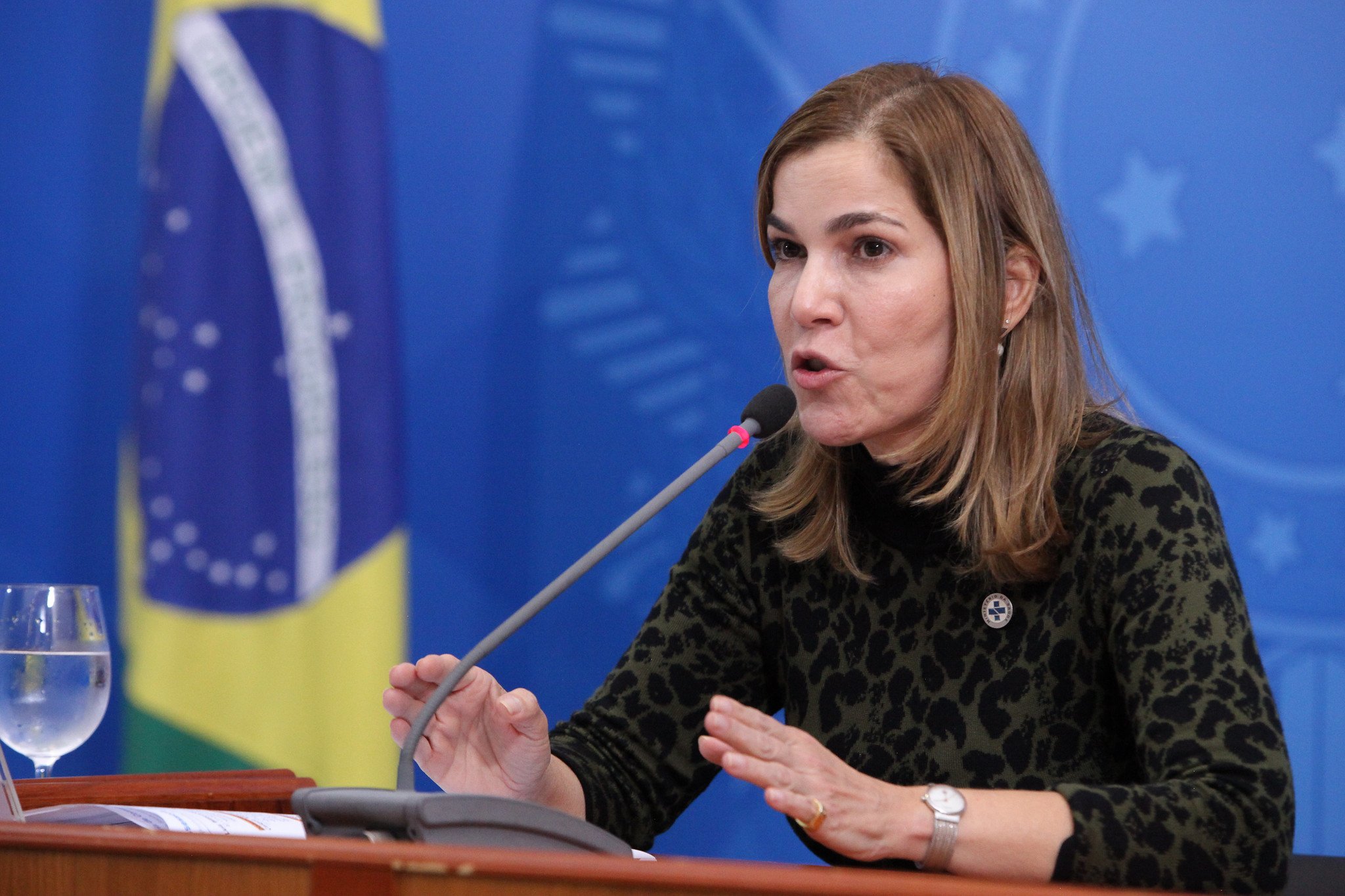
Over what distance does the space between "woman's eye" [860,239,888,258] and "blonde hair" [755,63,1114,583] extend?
54 millimetres

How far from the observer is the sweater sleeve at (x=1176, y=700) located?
0.98 m

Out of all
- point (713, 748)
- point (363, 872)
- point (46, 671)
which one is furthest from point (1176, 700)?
point (46, 671)

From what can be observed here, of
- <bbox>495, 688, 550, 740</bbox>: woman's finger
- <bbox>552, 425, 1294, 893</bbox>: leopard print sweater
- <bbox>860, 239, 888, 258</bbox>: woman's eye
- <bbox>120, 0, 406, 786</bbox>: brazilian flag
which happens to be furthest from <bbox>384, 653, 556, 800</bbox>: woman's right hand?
<bbox>120, 0, 406, 786</bbox>: brazilian flag

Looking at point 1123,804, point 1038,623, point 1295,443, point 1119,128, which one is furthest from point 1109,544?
point 1119,128

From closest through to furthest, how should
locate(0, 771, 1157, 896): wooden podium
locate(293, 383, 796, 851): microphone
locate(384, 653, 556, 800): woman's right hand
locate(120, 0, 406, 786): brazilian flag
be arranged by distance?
locate(0, 771, 1157, 896): wooden podium < locate(293, 383, 796, 851): microphone < locate(384, 653, 556, 800): woman's right hand < locate(120, 0, 406, 786): brazilian flag

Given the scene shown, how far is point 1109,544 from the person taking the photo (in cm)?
123

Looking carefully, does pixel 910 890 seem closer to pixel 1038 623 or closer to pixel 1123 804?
pixel 1123 804

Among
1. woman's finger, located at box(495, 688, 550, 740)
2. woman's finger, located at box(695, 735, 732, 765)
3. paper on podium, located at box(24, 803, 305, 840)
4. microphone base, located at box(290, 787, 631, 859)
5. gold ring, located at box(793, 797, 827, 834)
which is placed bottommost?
paper on podium, located at box(24, 803, 305, 840)

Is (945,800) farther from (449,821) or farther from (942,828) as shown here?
(449,821)

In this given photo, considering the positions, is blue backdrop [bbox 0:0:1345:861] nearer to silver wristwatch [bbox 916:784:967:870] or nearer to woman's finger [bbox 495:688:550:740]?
woman's finger [bbox 495:688:550:740]

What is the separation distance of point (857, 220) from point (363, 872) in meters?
0.85

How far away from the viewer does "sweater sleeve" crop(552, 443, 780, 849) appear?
1.38m

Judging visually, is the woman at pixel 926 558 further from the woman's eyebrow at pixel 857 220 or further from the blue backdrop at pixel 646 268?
the blue backdrop at pixel 646 268

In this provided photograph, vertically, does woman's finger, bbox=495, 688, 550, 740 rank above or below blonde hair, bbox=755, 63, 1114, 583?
below
